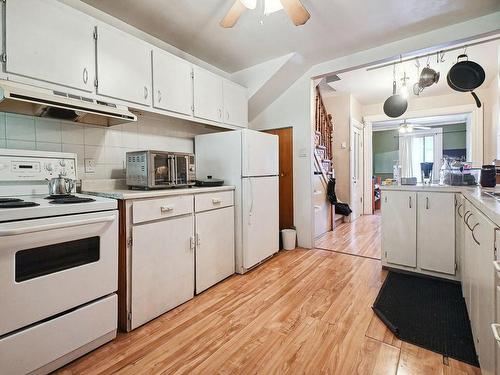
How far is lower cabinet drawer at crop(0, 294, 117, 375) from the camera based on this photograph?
1.23 m

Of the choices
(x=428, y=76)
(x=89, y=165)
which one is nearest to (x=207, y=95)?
(x=89, y=165)

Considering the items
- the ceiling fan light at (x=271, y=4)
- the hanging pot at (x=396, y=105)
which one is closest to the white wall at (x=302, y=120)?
the hanging pot at (x=396, y=105)

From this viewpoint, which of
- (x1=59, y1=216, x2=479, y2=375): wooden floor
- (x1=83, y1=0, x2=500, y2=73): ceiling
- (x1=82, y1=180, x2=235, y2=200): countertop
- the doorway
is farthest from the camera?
the doorway

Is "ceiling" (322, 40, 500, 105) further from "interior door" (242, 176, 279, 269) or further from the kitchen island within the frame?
"interior door" (242, 176, 279, 269)

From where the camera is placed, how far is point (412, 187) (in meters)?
2.55

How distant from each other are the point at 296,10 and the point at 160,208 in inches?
69.2

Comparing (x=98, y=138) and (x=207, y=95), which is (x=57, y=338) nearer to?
(x=98, y=138)

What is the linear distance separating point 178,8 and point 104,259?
2120mm

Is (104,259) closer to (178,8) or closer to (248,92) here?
(178,8)

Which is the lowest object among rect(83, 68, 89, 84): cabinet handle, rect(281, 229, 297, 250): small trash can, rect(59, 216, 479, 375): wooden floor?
rect(59, 216, 479, 375): wooden floor

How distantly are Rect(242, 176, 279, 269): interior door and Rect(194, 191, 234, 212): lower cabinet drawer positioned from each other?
0.55 ft

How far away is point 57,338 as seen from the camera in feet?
4.51

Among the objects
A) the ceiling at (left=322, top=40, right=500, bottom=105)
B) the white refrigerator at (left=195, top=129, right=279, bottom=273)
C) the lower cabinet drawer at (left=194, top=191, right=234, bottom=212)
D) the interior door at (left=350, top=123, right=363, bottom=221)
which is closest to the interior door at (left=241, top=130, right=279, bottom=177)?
the white refrigerator at (left=195, top=129, right=279, bottom=273)

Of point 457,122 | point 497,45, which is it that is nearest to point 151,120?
point 497,45
